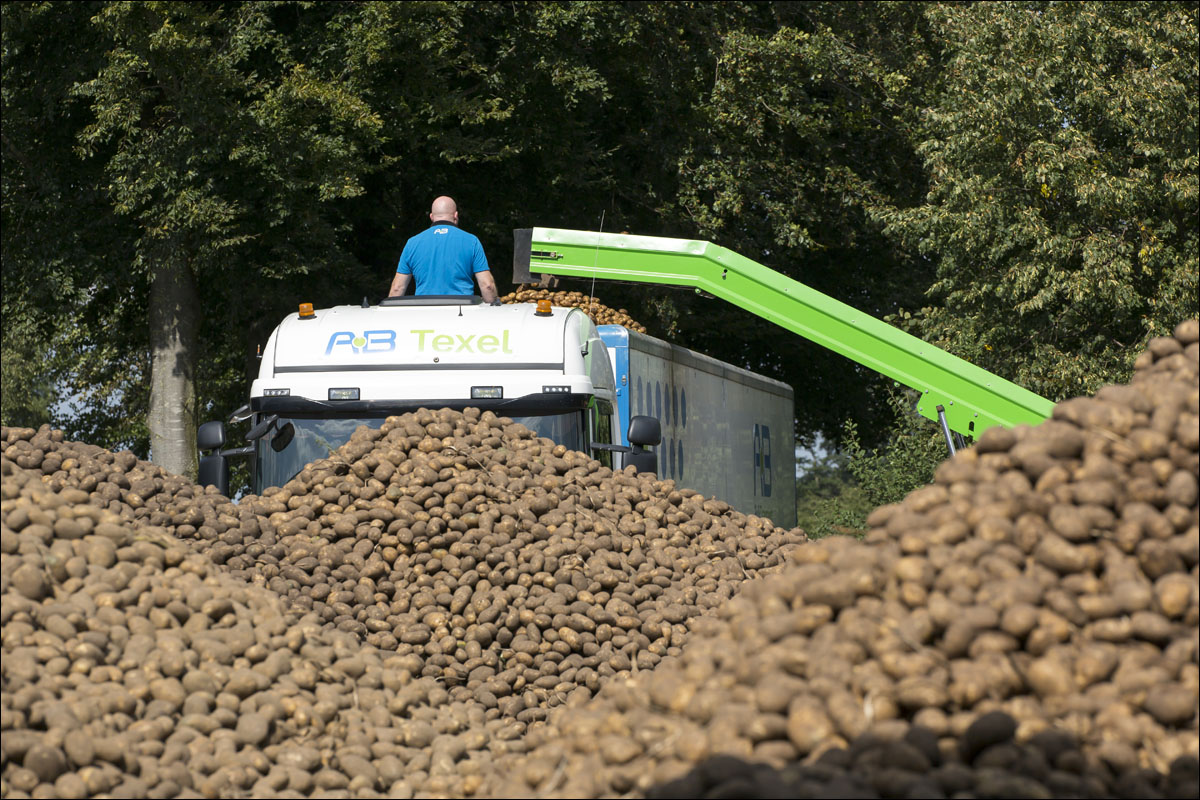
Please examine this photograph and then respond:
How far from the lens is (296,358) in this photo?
29.1 ft

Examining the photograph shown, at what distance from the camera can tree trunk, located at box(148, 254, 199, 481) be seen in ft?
64.9

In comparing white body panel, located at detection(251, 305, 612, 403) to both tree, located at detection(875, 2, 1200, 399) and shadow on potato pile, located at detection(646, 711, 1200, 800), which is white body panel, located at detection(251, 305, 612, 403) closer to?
shadow on potato pile, located at detection(646, 711, 1200, 800)

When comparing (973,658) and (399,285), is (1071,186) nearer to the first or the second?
(399,285)

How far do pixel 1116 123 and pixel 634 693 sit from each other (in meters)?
17.7

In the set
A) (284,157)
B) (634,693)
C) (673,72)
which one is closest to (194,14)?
(284,157)

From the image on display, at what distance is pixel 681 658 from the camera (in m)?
5.14

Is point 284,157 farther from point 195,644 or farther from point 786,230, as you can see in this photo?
point 195,644

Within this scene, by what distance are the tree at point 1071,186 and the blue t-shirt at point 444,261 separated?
12109 millimetres

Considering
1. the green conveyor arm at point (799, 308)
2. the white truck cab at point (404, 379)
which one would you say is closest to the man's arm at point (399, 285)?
the white truck cab at point (404, 379)

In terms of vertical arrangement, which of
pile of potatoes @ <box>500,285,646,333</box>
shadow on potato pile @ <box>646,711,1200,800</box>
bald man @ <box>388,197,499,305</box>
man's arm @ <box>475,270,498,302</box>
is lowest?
shadow on potato pile @ <box>646,711,1200,800</box>

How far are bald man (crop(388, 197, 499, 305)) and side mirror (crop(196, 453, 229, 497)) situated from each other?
1810 millimetres

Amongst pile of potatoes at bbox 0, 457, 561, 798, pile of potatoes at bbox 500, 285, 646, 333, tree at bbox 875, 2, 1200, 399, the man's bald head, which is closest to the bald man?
the man's bald head

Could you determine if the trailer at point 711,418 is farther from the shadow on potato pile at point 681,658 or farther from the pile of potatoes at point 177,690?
the pile of potatoes at point 177,690

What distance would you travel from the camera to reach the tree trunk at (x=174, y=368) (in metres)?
19.8
